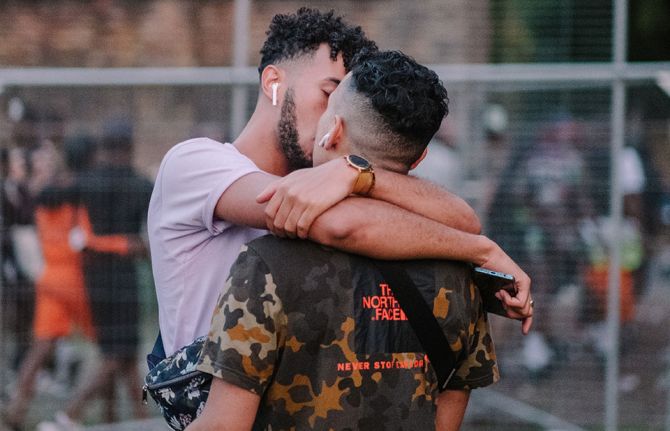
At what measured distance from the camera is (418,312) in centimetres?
258

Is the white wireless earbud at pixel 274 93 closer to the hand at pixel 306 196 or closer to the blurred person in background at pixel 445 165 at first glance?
the hand at pixel 306 196

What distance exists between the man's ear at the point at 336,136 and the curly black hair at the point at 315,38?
0.73m

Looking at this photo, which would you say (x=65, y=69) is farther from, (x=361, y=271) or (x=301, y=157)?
(x=361, y=271)

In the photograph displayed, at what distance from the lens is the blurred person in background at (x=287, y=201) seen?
2.55 metres

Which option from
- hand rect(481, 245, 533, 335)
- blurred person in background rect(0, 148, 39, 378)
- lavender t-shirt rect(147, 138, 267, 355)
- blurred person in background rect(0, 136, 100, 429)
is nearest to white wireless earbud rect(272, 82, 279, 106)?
lavender t-shirt rect(147, 138, 267, 355)

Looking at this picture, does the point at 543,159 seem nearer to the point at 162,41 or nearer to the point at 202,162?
the point at 162,41

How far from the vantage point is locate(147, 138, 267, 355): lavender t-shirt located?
2998 mm

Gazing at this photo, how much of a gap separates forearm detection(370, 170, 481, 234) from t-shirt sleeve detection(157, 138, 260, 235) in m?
0.47

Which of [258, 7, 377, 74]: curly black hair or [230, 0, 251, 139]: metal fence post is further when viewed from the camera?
[230, 0, 251, 139]: metal fence post

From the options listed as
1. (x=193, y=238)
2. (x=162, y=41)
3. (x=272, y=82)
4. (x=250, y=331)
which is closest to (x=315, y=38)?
(x=272, y=82)

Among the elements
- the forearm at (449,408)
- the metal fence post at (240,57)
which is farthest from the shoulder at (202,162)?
the metal fence post at (240,57)

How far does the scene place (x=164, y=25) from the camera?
24.5 feet

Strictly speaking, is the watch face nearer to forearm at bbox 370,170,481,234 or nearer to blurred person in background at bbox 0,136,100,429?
forearm at bbox 370,170,481,234

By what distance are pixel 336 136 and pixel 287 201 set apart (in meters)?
0.23
